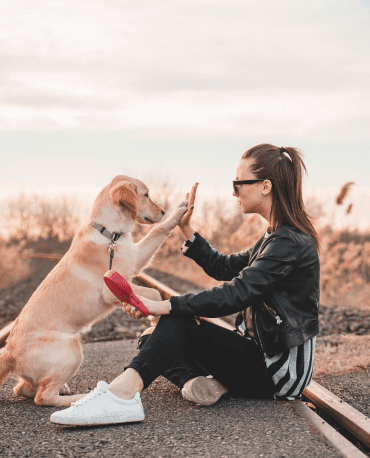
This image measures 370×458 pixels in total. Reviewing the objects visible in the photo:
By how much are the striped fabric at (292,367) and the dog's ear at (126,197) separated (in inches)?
67.1

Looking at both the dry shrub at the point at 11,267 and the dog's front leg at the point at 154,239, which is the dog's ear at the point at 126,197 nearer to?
the dog's front leg at the point at 154,239

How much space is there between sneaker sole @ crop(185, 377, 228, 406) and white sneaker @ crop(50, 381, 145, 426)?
503mm

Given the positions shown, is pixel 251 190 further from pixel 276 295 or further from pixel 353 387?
pixel 353 387

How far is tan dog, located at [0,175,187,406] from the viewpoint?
11.1ft

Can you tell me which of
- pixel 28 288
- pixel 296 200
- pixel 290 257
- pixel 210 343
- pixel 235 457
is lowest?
pixel 28 288

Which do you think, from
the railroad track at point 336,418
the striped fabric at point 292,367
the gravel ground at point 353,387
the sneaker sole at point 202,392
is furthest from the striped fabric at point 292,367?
the gravel ground at point 353,387

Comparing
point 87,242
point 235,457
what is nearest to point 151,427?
point 235,457

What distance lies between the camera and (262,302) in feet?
10.4

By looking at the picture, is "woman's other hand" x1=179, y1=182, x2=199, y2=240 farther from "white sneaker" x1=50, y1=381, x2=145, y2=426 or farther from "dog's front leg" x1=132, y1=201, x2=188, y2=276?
"white sneaker" x1=50, y1=381, x2=145, y2=426

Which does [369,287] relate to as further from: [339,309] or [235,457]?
[235,457]

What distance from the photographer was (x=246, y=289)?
9.95 feet

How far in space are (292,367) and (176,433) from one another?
2.84 feet

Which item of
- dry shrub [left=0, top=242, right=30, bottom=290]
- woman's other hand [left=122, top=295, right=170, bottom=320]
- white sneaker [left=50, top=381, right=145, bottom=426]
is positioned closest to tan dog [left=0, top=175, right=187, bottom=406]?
white sneaker [left=50, top=381, right=145, bottom=426]

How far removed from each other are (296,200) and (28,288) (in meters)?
8.06
